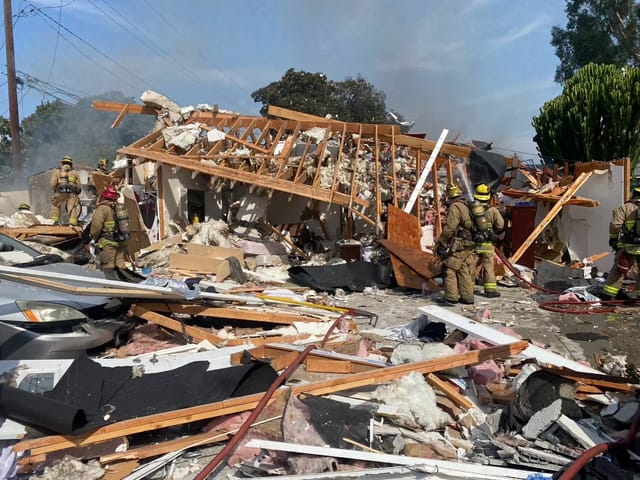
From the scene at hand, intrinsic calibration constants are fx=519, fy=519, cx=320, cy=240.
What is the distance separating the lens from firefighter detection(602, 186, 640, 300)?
7590 millimetres

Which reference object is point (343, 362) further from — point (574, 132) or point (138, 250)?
point (574, 132)

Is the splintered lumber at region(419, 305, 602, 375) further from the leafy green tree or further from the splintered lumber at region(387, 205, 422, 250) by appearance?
the leafy green tree

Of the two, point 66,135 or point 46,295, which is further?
point 66,135

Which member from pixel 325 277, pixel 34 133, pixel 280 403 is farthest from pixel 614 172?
pixel 34 133

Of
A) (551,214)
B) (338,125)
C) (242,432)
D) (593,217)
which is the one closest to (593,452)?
(242,432)

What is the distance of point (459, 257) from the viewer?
26.8ft

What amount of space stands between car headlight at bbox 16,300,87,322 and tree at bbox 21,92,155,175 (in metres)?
30.9

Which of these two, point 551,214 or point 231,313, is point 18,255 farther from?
point 551,214

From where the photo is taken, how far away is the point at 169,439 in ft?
12.1

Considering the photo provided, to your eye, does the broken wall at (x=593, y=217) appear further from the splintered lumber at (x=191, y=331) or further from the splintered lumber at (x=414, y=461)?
the splintered lumber at (x=414, y=461)

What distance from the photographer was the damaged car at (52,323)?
4.60 meters

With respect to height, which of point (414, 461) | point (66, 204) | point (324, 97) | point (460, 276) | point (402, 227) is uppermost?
point (324, 97)

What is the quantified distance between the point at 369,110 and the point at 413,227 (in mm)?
32215

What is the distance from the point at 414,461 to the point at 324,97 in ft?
121
